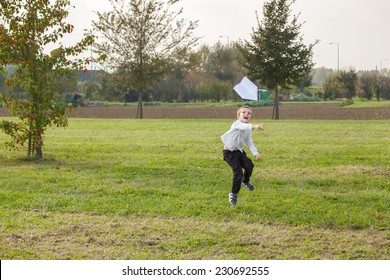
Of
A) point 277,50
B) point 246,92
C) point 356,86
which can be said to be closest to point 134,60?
point 277,50

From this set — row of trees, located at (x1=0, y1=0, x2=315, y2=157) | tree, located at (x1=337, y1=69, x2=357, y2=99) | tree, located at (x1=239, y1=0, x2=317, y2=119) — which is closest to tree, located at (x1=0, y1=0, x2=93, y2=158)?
row of trees, located at (x1=0, y1=0, x2=315, y2=157)

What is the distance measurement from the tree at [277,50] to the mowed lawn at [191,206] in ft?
60.2

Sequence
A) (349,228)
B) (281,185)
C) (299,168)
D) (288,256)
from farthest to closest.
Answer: (299,168), (281,185), (349,228), (288,256)

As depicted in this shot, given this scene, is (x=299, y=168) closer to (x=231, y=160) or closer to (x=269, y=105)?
(x=231, y=160)

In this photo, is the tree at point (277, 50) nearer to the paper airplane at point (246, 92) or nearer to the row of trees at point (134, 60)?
the row of trees at point (134, 60)

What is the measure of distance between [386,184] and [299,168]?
2.18 meters

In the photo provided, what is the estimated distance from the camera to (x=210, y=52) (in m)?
66.8

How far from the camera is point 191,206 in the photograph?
8.24 m

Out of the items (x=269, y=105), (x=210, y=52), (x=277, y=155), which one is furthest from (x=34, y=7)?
(x=210, y=52)

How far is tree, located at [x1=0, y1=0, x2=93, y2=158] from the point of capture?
13156 millimetres

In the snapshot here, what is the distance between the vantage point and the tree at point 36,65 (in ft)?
43.2

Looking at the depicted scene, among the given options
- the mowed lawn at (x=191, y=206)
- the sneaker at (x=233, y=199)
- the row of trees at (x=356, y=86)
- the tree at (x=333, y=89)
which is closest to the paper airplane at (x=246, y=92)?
the mowed lawn at (x=191, y=206)

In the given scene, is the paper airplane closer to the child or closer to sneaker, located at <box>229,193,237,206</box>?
the child

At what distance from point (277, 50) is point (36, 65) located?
2143 cm
